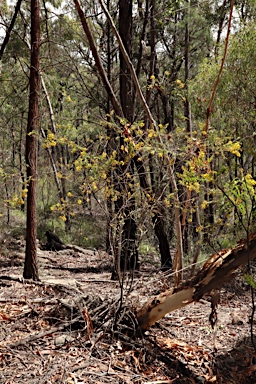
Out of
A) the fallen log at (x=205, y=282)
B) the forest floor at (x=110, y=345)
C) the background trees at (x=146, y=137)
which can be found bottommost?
the forest floor at (x=110, y=345)

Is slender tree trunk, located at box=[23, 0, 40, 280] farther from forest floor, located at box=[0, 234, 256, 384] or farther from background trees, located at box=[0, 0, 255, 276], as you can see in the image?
forest floor, located at box=[0, 234, 256, 384]

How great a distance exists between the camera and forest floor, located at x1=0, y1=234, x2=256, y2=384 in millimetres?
3180

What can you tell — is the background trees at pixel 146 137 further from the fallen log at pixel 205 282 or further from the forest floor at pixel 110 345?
the forest floor at pixel 110 345

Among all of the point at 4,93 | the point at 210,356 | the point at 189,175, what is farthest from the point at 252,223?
the point at 4,93

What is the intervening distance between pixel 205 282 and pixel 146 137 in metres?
1.52

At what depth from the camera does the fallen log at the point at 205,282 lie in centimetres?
332

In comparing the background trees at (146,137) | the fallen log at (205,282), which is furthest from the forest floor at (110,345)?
the background trees at (146,137)

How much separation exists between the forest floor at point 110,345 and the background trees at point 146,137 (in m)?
0.66

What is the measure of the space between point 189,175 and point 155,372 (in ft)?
5.76

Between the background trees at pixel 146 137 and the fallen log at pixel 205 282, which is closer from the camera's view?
the fallen log at pixel 205 282

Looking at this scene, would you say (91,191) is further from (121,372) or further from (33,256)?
(33,256)

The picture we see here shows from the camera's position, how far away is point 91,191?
390 centimetres

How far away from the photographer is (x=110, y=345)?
3584mm

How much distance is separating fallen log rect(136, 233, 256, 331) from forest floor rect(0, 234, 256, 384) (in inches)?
8.3
